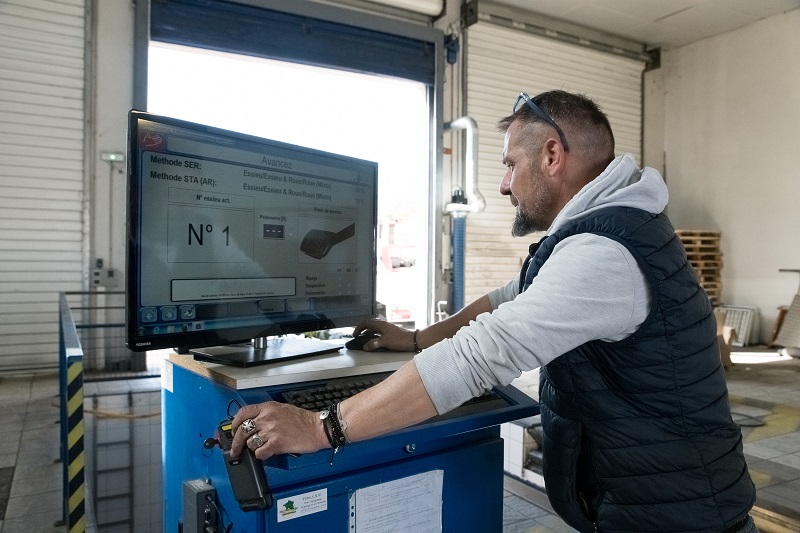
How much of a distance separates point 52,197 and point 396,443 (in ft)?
18.2

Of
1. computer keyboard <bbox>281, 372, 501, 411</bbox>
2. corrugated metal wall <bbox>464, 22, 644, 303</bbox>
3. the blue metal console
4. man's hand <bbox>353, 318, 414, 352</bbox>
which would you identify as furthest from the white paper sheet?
corrugated metal wall <bbox>464, 22, 644, 303</bbox>

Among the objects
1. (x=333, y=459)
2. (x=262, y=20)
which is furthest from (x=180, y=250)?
(x=262, y=20)

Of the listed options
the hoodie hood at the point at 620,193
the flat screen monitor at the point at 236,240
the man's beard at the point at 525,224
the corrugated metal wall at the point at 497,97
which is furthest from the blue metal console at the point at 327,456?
the corrugated metal wall at the point at 497,97

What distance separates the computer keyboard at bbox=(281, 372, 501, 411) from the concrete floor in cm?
203

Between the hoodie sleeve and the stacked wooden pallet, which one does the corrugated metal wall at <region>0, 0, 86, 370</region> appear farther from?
the stacked wooden pallet

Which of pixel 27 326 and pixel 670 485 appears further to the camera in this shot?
pixel 27 326

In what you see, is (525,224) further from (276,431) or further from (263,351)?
(276,431)

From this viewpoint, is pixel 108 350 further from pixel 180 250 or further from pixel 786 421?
pixel 786 421

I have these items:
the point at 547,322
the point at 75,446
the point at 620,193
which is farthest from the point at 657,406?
the point at 75,446

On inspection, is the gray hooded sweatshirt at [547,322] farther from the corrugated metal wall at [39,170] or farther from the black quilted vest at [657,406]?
the corrugated metal wall at [39,170]

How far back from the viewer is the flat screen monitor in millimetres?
1441

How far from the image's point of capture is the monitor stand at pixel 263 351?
1.56 metres

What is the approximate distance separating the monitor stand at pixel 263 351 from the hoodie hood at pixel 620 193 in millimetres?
783

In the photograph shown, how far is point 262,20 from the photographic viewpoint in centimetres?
634
